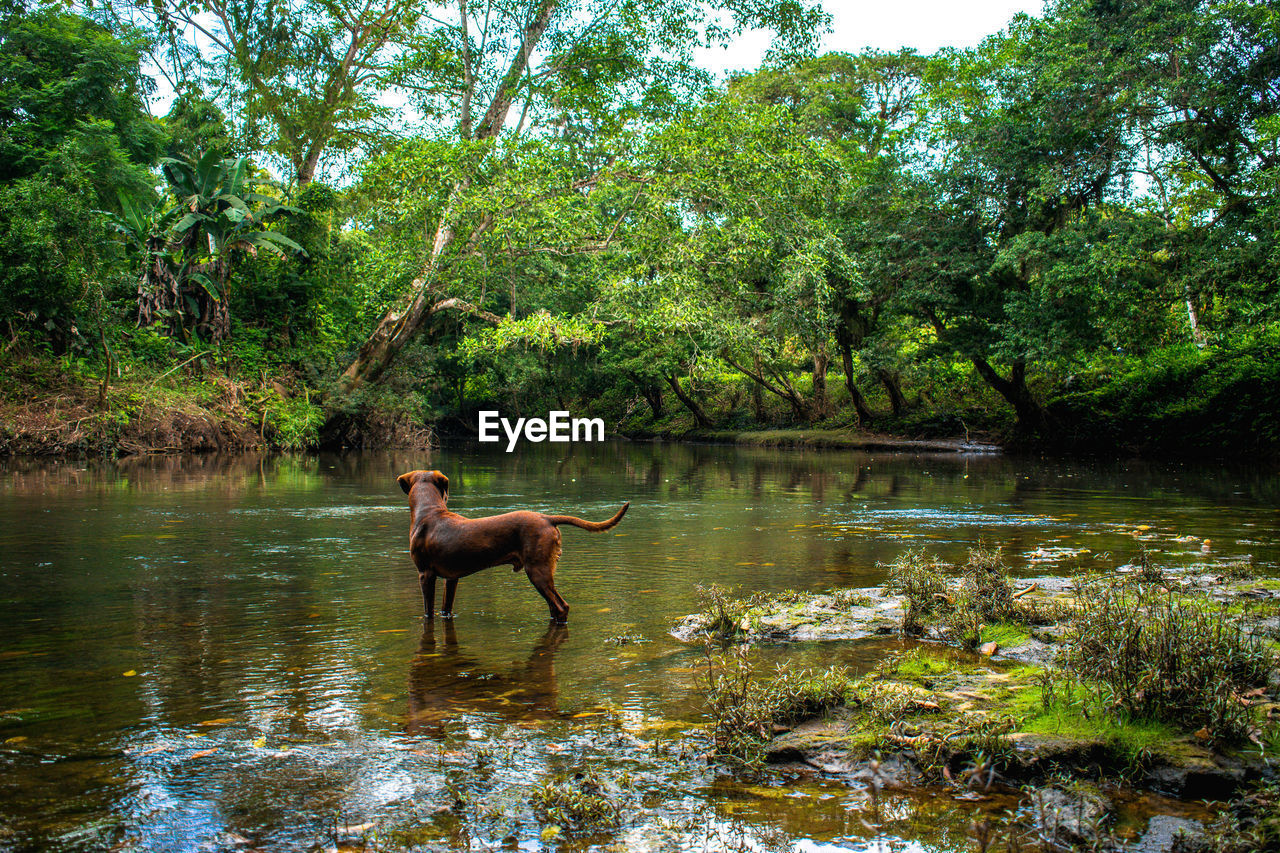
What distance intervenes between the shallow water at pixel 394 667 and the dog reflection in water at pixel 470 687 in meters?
0.02

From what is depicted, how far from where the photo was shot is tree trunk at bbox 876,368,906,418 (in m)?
35.1

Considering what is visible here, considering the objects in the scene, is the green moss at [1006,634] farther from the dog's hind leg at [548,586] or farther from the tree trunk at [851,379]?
the tree trunk at [851,379]

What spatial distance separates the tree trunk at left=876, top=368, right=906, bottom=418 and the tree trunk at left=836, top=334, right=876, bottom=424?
103 cm

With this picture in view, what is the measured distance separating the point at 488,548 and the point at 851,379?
31925mm

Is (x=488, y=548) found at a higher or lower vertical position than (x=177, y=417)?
lower

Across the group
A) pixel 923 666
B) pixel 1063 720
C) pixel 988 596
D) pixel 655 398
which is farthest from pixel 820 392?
pixel 1063 720

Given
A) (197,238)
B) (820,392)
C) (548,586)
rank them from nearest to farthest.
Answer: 1. (548,586)
2. (197,238)
3. (820,392)

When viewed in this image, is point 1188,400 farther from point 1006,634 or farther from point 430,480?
point 430,480

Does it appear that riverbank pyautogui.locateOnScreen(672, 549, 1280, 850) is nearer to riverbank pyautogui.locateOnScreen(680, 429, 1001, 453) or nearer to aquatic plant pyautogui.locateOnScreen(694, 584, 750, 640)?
aquatic plant pyautogui.locateOnScreen(694, 584, 750, 640)

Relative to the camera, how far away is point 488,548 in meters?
5.85

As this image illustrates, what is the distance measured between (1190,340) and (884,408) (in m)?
15.0

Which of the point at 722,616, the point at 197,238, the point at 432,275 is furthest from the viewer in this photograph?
the point at 197,238

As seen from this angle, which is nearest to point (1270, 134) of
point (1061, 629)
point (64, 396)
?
point (1061, 629)

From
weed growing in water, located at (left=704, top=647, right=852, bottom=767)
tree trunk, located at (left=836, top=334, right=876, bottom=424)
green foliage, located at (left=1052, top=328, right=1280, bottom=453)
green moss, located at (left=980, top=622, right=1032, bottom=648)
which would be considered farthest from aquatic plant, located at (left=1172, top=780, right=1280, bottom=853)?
tree trunk, located at (left=836, top=334, right=876, bottom=424)
